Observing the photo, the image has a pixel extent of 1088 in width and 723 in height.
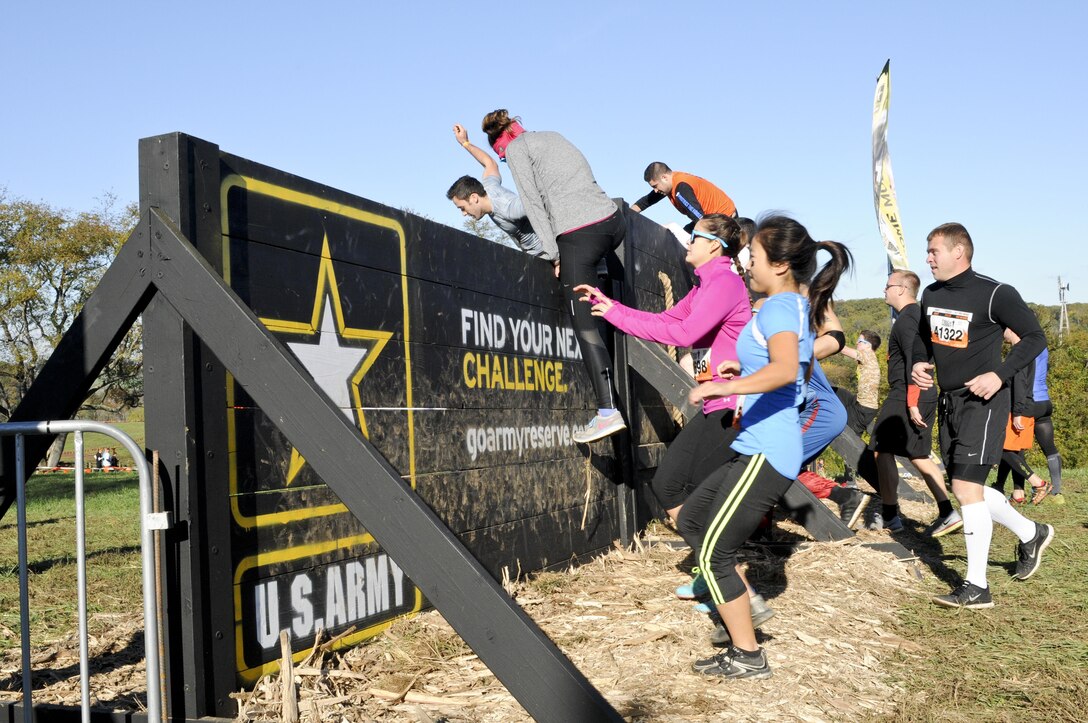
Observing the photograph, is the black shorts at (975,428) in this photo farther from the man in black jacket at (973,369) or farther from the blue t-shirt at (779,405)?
the blue t-shirt at (779,405)

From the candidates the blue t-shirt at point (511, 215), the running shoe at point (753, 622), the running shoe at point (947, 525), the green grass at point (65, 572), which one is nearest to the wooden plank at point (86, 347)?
the green grass at point (65, 572)

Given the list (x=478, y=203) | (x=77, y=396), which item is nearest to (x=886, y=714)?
(x=77, y=396)

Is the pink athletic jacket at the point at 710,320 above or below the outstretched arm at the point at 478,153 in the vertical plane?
below

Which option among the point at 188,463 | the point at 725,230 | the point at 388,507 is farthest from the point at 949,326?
the point at 188,463

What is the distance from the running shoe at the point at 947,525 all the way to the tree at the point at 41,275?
31222mm

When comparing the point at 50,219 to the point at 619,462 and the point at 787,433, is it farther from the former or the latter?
the point at 787,433

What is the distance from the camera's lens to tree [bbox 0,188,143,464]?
34.3 metres

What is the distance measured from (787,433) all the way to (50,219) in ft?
119

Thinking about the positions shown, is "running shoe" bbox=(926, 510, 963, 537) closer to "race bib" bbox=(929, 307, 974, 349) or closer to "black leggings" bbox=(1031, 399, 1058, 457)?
"race bib" bbox=(929, 307, 974, 349)

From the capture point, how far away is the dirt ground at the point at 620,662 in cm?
347

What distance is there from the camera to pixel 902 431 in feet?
24.5

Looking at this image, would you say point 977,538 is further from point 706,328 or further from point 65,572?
point 65,572

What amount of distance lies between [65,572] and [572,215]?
4.11 metres

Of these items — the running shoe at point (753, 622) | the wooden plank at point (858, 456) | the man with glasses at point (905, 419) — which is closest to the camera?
the running shoe at point (753, 622)
